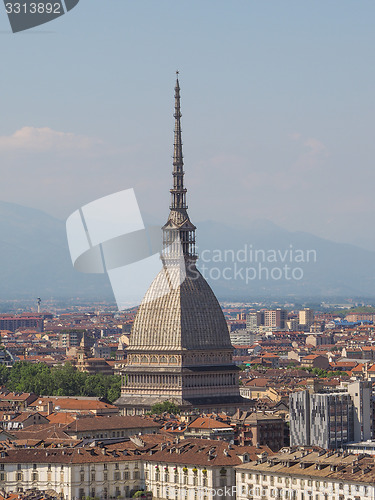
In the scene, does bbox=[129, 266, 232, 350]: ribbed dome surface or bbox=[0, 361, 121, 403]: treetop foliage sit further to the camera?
bbox=[0, 361, 121, 403]: treetop foliage

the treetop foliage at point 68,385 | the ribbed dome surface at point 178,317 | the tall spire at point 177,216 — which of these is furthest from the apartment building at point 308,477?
the treetop foliage at point 68,385

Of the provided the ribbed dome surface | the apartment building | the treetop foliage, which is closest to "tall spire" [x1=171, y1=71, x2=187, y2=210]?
the ribbed dome surface

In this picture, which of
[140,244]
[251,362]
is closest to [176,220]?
[140,244]

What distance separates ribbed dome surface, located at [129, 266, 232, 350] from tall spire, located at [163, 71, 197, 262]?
1787mm

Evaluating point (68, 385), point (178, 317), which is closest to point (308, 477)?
point (178, 317)

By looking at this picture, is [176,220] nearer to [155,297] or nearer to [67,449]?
[155,297]

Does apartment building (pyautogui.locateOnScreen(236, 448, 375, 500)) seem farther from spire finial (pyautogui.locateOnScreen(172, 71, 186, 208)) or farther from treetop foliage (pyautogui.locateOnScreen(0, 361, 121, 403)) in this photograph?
treetop foliage (pyautogui.locateOnScreen(0, 361, 121, 403))

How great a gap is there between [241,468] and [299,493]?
395 centimetres

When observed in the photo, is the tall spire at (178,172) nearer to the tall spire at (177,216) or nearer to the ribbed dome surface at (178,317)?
the tall spire at (177,216)

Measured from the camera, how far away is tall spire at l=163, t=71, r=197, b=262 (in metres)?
123

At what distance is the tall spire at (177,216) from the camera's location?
123 metres

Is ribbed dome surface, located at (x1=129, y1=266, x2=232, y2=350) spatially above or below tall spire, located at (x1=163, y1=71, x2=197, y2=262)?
below

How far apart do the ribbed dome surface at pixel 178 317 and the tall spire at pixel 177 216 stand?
5.86 ft

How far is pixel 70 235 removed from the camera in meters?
81.1
